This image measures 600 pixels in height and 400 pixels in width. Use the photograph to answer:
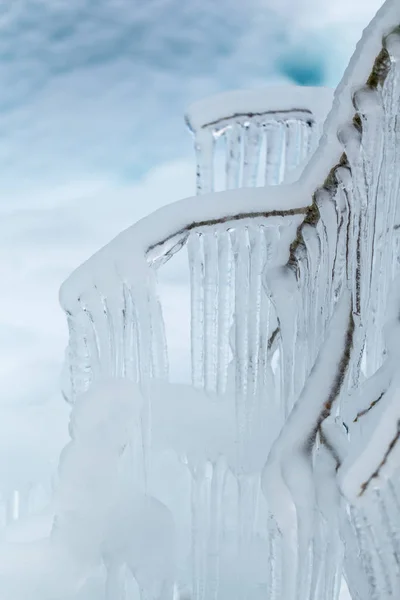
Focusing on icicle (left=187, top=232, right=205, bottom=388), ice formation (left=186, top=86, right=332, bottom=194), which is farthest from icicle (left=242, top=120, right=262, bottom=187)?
icicle (left=187, top=232, right=205, bottom=388)

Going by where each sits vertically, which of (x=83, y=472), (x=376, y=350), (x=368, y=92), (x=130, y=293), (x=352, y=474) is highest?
(x=368, y=92)

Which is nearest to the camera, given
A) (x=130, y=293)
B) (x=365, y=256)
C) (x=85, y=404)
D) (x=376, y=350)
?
(x=365, y=256)

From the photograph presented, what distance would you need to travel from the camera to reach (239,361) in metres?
2.74

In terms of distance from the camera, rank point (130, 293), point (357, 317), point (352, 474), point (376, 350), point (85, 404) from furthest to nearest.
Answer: point (85, 404) → point (130, 293) → point (376, 350) → point (357, 317) → point (352, 474)

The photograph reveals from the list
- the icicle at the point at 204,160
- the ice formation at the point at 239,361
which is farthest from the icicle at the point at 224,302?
the icicle at the point at 204,160

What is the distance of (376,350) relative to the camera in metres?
1.92

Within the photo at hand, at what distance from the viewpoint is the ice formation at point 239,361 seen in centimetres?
149

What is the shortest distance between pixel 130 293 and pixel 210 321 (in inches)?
14.4

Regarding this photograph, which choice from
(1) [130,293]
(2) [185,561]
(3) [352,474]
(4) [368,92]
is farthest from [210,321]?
(3) [352,474]

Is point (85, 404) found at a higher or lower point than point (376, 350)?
lower

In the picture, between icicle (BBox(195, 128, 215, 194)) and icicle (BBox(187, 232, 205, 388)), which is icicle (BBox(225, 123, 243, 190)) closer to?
icicle (BBox(195, 128, 215, 194))

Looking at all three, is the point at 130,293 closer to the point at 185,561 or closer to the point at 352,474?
the point at 185,561

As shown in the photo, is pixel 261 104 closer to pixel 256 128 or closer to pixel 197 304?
pixel 256 128

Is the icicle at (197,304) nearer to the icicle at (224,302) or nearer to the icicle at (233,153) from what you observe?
the icicle at (224,302)
